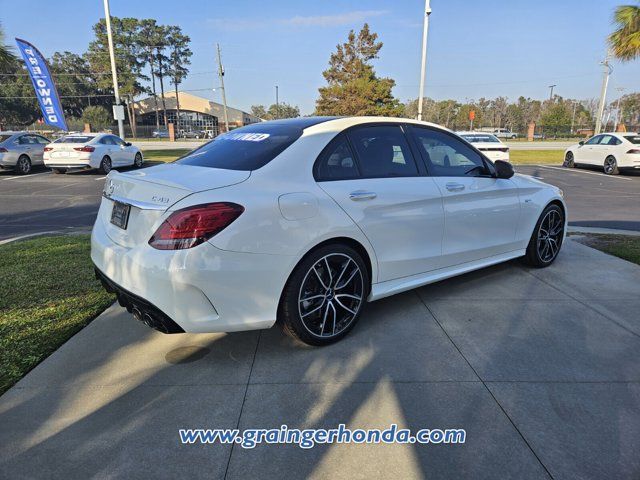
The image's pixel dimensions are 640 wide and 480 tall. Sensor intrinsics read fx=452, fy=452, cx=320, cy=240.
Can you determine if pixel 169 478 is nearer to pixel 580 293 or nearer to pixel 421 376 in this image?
pixel 421 376

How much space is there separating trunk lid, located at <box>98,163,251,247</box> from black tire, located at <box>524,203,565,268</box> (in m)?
3.41

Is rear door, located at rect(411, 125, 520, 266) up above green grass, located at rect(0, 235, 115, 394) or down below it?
above

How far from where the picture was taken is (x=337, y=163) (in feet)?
10.9

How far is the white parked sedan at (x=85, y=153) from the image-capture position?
15.5m

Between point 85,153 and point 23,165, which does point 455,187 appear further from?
point 23,165

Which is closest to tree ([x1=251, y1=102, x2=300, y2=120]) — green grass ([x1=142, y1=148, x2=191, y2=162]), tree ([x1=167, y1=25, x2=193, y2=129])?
tree ([x1=167, y1=25, x2=193, y2=129])

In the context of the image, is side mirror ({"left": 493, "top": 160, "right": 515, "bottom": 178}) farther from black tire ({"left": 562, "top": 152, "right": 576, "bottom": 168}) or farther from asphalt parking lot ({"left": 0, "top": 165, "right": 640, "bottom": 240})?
black tire ({"left": 562, "top": 152, "right": 576, "bottom": 168})

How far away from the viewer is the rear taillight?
2.62 metres

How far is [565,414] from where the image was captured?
2.53 m

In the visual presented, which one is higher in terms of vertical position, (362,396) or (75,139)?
(75,139)

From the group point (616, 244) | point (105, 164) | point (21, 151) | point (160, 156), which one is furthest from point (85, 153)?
point (616, 244)

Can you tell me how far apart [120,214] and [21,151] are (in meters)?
16.5

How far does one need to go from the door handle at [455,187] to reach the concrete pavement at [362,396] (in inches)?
40.2

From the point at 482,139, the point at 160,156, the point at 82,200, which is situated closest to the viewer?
the point at 82,200
